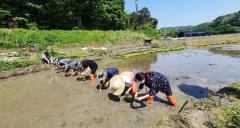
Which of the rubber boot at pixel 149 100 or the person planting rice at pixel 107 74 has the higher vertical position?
the person planting rice at pixel 107 74

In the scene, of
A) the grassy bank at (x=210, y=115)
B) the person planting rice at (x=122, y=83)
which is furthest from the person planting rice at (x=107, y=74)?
the grassy bank at (x=210, y=115)

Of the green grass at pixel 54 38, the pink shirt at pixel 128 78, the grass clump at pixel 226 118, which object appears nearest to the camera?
the grass clump at pixel 226 118

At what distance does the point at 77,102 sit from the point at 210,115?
4807mm

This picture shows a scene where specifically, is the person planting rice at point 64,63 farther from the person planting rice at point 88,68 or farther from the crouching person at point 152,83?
the crouching person at point 152,83

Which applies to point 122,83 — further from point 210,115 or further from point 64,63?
point 64,63

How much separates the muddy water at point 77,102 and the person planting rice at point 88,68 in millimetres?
464

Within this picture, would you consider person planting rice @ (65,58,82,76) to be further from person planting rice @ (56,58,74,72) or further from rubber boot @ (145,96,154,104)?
rubber boot @ (145,96,154,104)

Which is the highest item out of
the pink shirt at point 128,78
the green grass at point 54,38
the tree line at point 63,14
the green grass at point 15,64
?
the tree line at point 63,14

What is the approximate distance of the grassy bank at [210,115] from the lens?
7.14 m

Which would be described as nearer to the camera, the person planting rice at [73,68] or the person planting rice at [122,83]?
the person planting rice at [122,83]

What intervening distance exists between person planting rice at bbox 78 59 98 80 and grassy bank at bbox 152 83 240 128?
609 cm

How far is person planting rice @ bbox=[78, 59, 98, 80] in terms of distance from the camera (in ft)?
45.7

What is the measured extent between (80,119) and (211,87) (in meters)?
6.74

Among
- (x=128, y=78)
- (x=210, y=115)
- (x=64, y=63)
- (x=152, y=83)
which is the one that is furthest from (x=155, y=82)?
(x=64, y=63)
